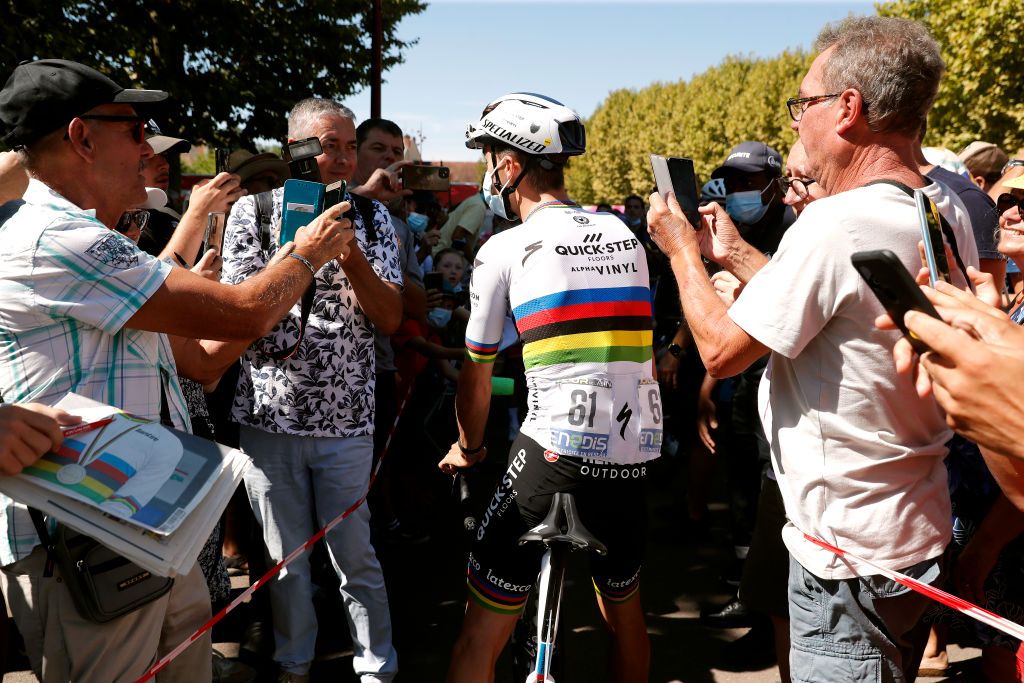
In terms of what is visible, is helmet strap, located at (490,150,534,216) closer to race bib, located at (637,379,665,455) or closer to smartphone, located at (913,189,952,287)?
race bib, located at (637,379,665,455)

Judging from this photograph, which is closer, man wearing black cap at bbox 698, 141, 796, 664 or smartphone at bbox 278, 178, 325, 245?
smartphone at bbox 278, 178, 325, 245

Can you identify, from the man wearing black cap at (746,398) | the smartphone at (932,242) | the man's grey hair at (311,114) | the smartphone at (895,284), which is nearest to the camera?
the smartphone at (895,284)

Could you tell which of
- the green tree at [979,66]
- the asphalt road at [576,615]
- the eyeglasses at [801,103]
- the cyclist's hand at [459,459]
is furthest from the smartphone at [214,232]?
the green tree at [979,66]

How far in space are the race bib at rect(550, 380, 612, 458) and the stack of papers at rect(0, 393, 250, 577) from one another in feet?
3.48

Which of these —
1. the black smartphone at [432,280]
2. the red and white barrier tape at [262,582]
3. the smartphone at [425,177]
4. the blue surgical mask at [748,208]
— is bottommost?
the red and white barrier tape at [262,582]

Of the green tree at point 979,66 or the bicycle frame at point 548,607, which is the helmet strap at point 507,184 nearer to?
the bicycle frame at point 548,607

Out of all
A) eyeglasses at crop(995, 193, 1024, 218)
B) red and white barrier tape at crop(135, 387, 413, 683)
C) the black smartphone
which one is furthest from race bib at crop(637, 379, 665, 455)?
the black smartphone

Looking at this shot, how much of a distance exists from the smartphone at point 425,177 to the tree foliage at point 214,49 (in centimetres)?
1007

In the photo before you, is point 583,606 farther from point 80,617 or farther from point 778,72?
point 778,72

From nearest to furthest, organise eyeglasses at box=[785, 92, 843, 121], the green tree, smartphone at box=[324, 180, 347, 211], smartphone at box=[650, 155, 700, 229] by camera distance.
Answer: eyeglasses at box=[785, 92, 843, 121] → smartphone at box=[650, 155, 700, 229] → smartphone at box=[324, 180, 347, 211] → the green tree

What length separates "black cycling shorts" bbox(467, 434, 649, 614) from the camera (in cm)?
268

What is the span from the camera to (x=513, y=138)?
2836 mm

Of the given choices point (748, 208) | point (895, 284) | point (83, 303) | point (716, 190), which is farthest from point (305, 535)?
point (716, 190)

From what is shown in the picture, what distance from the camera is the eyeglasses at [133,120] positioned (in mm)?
2215
